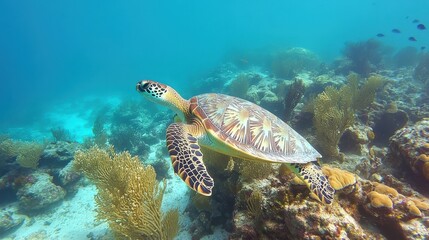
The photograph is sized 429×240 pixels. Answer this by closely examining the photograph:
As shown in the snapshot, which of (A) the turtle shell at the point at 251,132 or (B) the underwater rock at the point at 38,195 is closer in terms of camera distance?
(A) the turtle shell at the point at 251,132

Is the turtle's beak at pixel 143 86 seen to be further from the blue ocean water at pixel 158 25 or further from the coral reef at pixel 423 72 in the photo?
the blue ocean water at pixel 158 25

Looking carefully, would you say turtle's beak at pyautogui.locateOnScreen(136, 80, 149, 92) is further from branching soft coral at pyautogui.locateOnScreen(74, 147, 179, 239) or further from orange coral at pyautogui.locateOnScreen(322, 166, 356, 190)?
orange coral at pyautogui.locateOnScreen(322, 166, 356, 190)

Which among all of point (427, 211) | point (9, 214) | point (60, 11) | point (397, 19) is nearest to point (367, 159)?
point (427, 211)

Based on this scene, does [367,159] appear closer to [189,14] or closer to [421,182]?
[421,182]

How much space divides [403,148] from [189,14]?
150 metres

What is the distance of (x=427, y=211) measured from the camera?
298 centimetres

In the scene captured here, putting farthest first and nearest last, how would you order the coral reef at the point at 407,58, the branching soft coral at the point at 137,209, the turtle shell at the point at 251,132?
the coral reef at the point at 407,58 < the turtle shell at the point at 251,132 < the branching soft coral at the point at 137,209

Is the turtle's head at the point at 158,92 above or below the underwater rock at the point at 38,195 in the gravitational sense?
above

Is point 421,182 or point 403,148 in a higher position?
point 403,148

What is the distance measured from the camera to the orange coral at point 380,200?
288cm

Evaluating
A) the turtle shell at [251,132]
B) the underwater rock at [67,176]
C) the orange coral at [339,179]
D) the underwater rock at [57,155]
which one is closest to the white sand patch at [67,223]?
the underwater rock at [67,176]

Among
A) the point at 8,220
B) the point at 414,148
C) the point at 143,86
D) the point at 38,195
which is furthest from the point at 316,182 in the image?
the point at 8,220

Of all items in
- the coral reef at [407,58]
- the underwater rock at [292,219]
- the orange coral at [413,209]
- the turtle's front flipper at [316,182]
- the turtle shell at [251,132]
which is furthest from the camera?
the coral reef at [407,58]

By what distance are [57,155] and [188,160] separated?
7.90m
